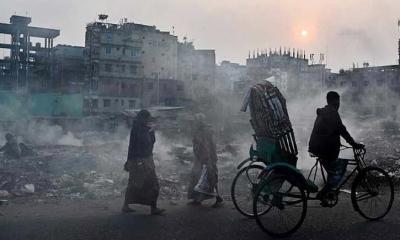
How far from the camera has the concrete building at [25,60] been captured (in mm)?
51094

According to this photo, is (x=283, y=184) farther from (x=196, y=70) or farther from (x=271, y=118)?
(x=196, y=70)

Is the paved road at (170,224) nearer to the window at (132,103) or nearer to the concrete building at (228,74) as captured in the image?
the window at (132,103)

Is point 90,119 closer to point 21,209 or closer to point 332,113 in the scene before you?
point 21,209

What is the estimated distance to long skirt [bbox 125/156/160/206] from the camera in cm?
668

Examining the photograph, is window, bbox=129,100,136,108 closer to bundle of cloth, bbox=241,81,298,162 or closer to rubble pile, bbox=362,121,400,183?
rubble pile, bbox=362,121,400,183

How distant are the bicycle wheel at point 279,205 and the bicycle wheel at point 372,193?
1.05m

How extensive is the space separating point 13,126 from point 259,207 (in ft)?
92.7

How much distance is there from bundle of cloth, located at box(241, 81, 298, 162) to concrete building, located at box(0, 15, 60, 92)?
47.5 meters

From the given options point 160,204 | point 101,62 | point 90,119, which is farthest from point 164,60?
point 160,204

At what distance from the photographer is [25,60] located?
52250 mm

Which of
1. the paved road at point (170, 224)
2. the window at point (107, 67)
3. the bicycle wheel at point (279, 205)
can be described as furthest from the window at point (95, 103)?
the bicycle wheel at point (279, 205)

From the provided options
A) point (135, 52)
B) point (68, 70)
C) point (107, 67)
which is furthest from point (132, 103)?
point (68, 70)

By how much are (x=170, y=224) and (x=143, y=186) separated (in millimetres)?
1037

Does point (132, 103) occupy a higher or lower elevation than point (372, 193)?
higher
